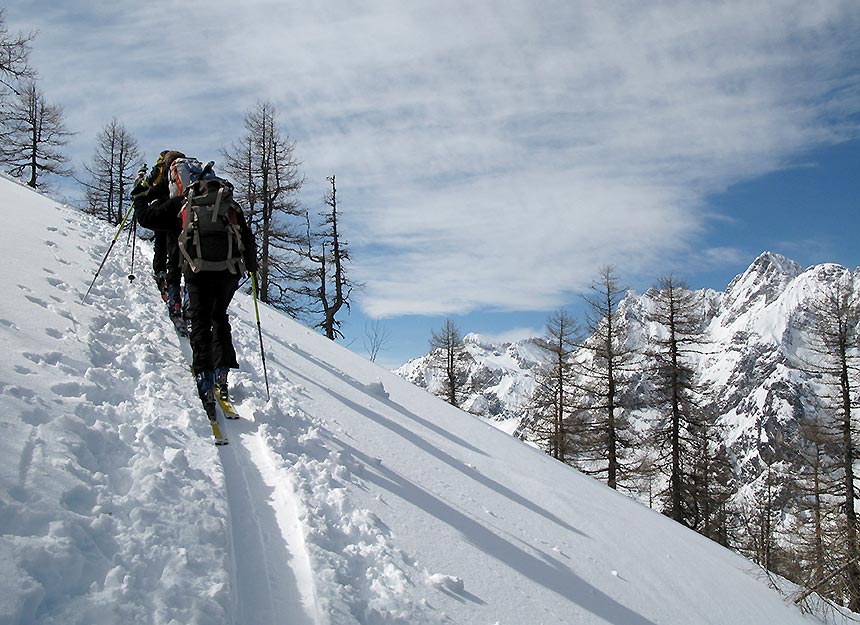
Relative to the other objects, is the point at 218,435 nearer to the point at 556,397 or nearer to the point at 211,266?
the point at 211,266

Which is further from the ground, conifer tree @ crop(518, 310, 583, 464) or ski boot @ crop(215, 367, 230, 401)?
ski boot @ crop(215, 367, 230, 401)

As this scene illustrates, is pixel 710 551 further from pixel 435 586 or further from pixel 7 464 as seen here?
pixel 7 464

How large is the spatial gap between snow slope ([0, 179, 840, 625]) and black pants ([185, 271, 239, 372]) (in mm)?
444

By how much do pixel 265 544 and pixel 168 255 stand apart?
5054 mm

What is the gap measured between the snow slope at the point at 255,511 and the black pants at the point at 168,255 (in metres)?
0.64

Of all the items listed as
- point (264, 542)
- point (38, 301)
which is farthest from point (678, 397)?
point (38, 301)

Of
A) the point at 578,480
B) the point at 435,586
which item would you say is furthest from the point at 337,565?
the point at 578,480

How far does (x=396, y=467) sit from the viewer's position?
5164mm

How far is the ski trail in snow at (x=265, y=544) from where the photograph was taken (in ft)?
8.42

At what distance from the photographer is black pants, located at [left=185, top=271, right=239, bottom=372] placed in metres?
4.69

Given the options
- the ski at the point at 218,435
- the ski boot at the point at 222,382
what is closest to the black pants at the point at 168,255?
the ski boot at the point at 222,382

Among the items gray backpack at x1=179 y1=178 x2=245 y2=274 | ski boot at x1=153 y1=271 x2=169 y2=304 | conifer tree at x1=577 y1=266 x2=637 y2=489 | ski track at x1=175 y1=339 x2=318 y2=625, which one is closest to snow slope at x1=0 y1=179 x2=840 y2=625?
ski track at x1=175 y1=339 x2=318 y2=625

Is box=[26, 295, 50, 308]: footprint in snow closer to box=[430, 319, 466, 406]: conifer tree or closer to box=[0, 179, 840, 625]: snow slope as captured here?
box=[0, 179, 840, 625]: snow slope

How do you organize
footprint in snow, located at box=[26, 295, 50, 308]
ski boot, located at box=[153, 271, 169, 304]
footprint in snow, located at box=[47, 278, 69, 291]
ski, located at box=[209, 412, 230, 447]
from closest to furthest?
ski, located at box=[209, 412, 230, 447], footprint in snow, located at box=[26, 295, 50, 308], footprint in snow, located at box=[47, 278, 69, 291], ski boot, located at box=[153, 271, 169, 304]
